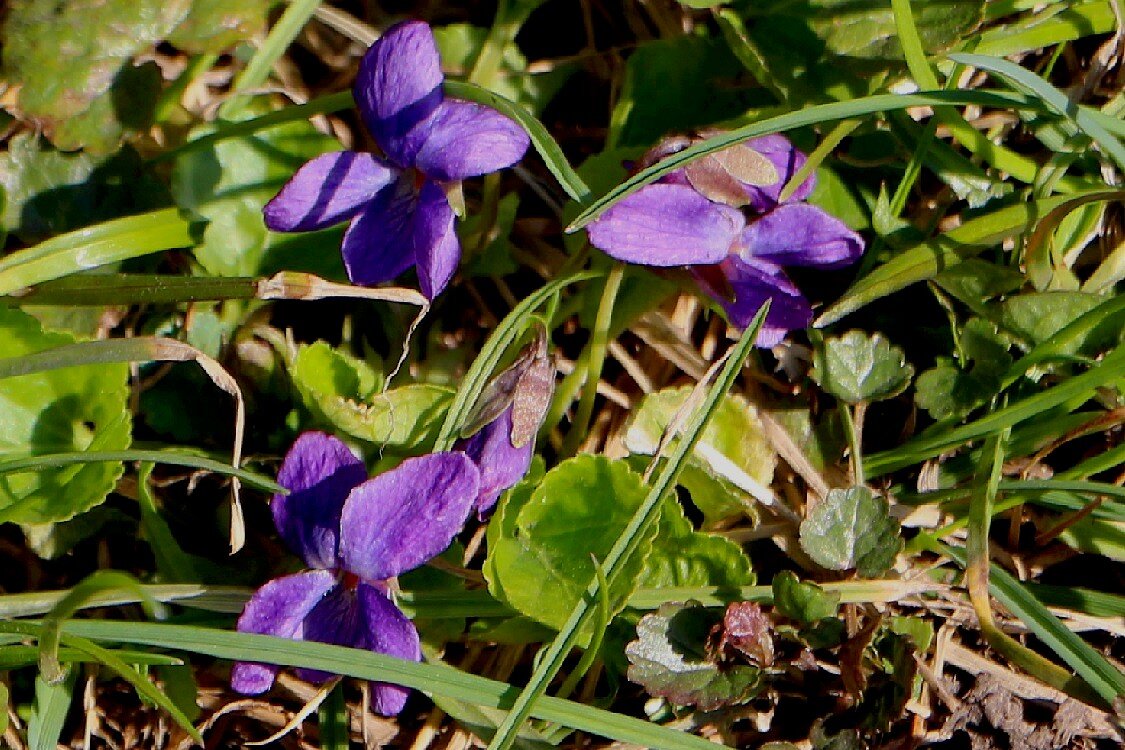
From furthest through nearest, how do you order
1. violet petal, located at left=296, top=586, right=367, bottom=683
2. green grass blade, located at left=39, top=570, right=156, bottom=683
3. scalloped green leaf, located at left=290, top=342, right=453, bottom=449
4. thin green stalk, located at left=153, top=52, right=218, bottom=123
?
thin green stalk, located at left=153, top=52, right=218, bottom=123 < scalloped green leaf, located at left=290, top=342, right=453, bottom=449 < violet petal, located at left=296, top=586, right=367, bottom=683 < green grass blade, located at left=39, top=570, right=156, bottom=683

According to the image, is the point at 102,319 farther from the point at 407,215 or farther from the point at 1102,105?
the point at 1102,105

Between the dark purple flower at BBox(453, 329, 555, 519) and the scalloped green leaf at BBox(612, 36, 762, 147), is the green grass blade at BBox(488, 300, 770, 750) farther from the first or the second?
the scalloped green leaf at BBox(612, 36, 762, 147)

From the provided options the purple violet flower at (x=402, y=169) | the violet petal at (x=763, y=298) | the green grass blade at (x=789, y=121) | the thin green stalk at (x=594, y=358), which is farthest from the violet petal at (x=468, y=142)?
the violet petal at (x=763, y=298)

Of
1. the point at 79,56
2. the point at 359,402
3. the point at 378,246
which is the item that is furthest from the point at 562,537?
the point at 79,56

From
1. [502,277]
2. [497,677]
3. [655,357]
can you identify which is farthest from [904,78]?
[497,677]

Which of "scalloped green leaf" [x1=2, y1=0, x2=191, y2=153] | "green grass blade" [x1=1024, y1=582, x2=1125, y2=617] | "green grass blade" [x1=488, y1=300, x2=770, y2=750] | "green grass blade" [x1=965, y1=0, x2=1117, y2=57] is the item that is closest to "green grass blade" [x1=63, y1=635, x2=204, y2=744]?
"green grass blade" [x1=488, y1=300, x2=770, y2=750]

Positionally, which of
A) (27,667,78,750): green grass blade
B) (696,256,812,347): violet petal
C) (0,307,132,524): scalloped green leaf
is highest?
(696,256,812,347): violet petal
